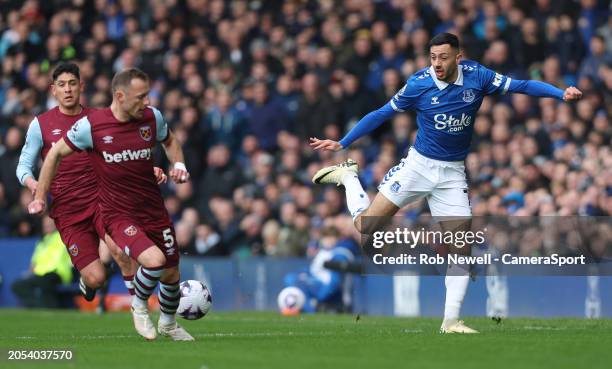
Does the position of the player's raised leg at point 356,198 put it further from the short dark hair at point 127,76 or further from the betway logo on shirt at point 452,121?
the short dark hair at point 127,76

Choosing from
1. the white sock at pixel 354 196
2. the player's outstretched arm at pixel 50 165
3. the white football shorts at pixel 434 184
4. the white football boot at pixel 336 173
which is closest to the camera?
the player's outstretched arm at pixel 50 165

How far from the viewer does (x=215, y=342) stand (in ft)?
41.4

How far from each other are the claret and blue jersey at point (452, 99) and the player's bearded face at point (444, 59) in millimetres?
155

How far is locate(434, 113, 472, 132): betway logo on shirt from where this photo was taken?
13273 millimetres

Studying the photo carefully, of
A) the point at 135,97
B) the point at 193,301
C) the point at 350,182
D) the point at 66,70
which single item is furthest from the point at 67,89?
the point at 350,182

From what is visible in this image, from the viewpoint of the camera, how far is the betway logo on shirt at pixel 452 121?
13.3m

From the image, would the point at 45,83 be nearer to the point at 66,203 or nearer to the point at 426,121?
the point at 66,203

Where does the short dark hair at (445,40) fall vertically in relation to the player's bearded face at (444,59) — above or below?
above

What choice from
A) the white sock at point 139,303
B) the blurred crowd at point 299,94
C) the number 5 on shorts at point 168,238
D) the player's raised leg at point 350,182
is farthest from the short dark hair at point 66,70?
the blurred crowd at point 299,94

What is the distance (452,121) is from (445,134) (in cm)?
16

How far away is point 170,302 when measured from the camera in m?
12.7

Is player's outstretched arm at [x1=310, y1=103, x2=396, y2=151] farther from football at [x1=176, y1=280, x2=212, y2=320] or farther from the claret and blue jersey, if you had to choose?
football at [x1=176, y1=280, x2=212, y2=320]

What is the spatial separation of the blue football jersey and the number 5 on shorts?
271cm

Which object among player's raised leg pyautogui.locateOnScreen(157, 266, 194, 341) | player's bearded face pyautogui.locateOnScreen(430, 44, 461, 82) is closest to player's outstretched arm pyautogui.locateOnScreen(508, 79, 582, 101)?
player's bearded face pyautogui.locateOnScreen(430, 44, 461, 82)
